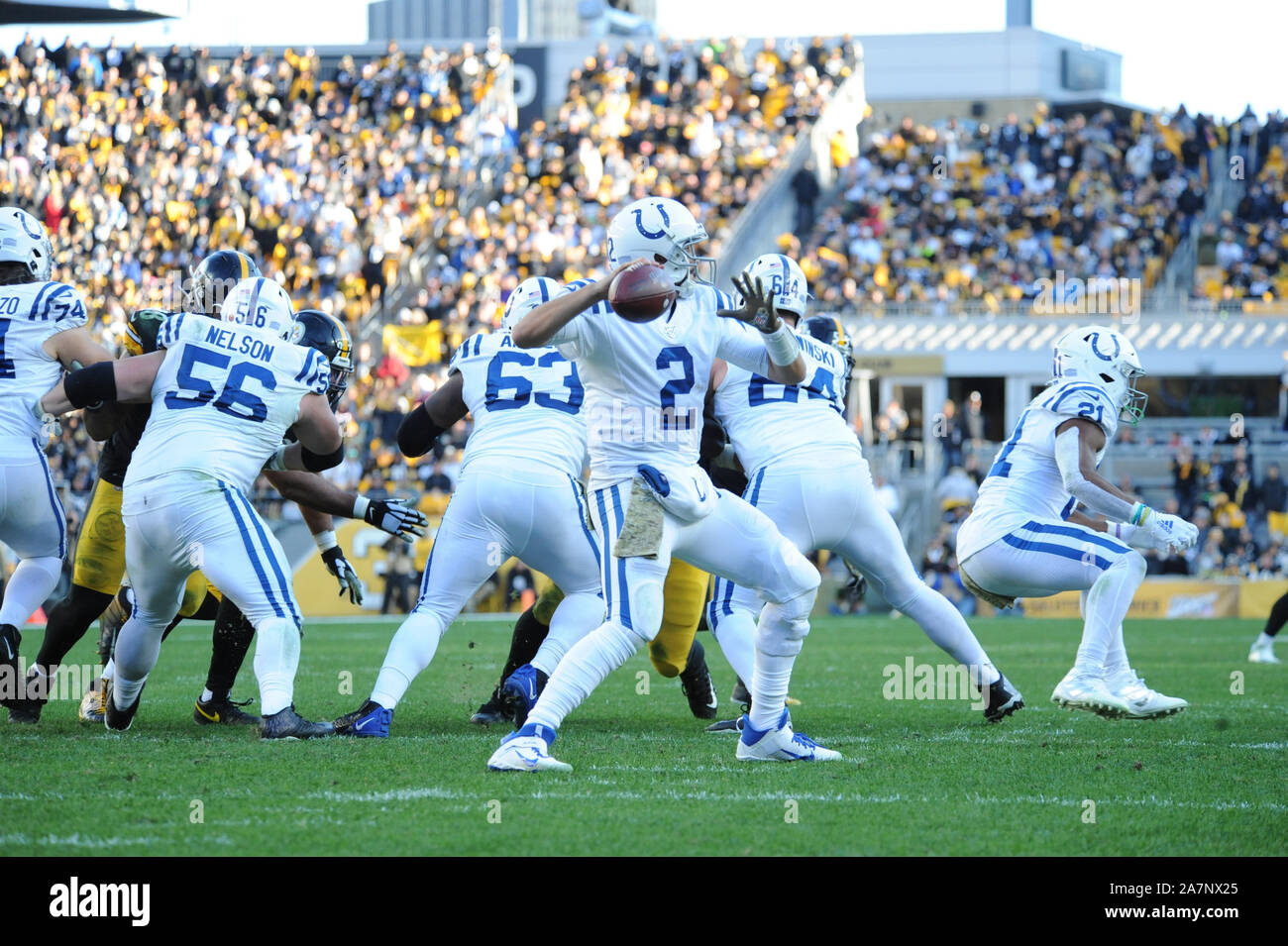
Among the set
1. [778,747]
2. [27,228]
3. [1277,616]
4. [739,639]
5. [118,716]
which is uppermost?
[27,228]

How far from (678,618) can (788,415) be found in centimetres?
95

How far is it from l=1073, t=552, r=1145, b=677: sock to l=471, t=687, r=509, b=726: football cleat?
2407 millimetres

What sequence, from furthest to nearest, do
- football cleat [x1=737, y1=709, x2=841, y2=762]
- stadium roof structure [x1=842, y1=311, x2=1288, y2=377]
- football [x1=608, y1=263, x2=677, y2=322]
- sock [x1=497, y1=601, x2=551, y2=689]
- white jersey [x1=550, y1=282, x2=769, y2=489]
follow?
stadium roof structure [x1=842, y1=311, x2=1288, y2=377], sock [x1=497, y1=601, x2=551, y2=689], football cleat [x1=737, y1=709, x2=841, y2=762], white jersey [x1=550, y1=282, x2=769, y2=489], football [x1=608, y1=263, x2=677, y2=322]

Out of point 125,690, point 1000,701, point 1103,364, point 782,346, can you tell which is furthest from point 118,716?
point 1103,364

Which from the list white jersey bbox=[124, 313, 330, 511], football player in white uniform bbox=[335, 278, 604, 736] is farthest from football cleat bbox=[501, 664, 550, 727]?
white jersey bbox=[124, 313, 330, 511]

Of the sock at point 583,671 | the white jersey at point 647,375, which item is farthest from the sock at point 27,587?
the white jersey at point 647,375

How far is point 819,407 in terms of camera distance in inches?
263

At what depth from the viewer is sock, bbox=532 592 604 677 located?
6047mm

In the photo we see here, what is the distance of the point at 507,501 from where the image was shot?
603 cm

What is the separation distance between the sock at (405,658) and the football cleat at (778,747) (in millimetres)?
1243

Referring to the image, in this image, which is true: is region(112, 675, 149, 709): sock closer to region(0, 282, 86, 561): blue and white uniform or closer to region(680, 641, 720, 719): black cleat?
region(0, 282, 86, 561): blue and white uniform

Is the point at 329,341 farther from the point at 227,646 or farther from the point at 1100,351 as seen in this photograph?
the point at 1100,351
